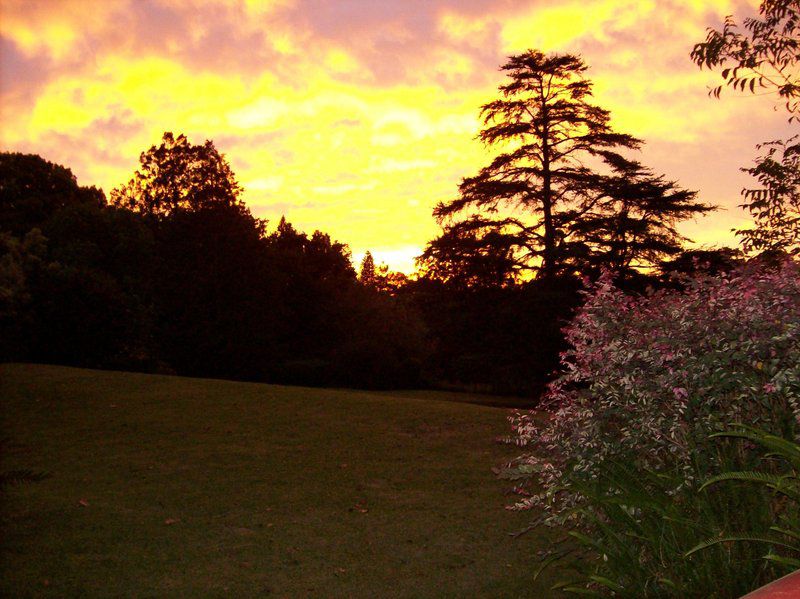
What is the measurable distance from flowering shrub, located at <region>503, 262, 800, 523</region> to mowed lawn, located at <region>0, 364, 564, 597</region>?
181cm

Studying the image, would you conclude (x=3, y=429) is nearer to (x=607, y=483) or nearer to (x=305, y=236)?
(x=607, y=483)

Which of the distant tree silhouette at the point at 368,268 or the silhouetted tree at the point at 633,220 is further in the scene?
the distant tree silhouette at the point at 368,268

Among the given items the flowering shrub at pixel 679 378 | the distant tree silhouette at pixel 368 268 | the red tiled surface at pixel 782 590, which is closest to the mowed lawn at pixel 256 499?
the flowering shrub at pixel 679 378

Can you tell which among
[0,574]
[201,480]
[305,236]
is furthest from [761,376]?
[305,236]

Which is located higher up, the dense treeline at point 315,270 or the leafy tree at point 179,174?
the leafy tree at point 179,174

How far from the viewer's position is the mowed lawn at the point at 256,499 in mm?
7984

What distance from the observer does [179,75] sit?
15.1 metres

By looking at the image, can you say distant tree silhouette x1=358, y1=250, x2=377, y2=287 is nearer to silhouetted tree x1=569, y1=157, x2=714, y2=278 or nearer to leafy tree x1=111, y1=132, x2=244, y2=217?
leafy tree x1=111, y1=132, x2=244, y2=217

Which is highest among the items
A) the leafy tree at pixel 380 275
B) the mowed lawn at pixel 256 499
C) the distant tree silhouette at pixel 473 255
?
the leafy tree at pixel 380 275

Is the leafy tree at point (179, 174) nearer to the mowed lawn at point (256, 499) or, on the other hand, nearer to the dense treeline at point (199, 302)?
the dense treeline at point (199, 302)

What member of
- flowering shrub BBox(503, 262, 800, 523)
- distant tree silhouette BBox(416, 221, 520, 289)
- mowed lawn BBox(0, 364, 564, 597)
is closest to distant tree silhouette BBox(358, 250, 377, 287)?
distant tree silhouette BBox(416, 221, 520, 289)

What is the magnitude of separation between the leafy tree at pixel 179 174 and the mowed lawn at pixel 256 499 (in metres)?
29.6

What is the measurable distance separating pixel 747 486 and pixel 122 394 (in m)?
16.5

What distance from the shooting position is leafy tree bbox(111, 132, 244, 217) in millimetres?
47156
